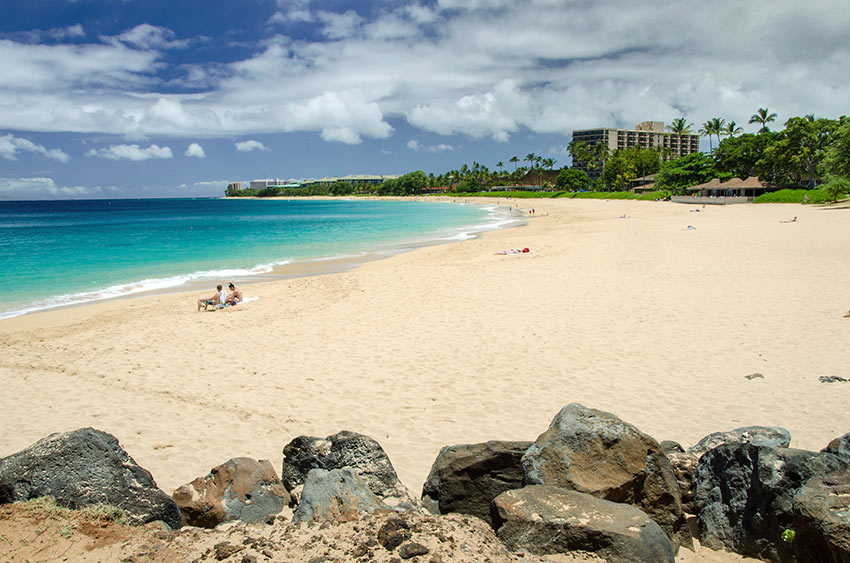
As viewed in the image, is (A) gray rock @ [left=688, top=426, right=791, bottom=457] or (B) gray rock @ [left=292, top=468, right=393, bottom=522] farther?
(A) gray rock @ [left=688, top=426, right=791, bottom=457]

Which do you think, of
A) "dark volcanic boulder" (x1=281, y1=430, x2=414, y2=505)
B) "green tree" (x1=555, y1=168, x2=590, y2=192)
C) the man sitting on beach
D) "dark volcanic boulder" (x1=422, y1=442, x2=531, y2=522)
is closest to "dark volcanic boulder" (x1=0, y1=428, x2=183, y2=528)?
"dark volcanic boulder" (x1=281, y1=430, x2=414, y2=505)

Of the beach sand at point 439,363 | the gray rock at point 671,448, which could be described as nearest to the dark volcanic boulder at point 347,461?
the beach sand at point 439,363

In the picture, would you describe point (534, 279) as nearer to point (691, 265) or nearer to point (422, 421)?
point (691, 265)

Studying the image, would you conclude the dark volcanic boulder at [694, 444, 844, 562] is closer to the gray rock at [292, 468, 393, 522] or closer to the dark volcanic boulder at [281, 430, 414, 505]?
the dark volcanic boulder at [281, 430, 414, 505]

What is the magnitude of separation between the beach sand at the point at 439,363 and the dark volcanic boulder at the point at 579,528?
121 centimetres

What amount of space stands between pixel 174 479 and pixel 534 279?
1217cm

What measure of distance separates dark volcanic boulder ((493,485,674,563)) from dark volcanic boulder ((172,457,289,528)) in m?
2.03

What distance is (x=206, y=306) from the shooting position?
49.1ft

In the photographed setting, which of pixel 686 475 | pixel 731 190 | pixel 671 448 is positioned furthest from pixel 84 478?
pixel 731 190

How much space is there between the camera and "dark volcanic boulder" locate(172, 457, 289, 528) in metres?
4.21

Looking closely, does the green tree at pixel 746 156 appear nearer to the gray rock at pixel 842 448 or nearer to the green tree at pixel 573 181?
the green tree at pixel 573 181

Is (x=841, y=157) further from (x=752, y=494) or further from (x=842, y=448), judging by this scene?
(x=752, y=494)

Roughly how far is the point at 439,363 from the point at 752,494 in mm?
5465

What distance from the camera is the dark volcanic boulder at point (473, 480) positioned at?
429 cm
